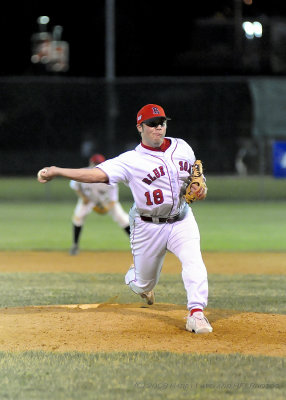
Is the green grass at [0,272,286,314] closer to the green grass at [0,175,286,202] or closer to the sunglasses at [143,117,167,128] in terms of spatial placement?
the sunglasses at [143,117,167,128]

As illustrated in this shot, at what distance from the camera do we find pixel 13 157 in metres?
23.8

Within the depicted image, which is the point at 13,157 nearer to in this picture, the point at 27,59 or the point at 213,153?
the point at 213,153

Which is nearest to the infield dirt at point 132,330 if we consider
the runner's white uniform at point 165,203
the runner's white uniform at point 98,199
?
the runner's white uniform at point 165,203

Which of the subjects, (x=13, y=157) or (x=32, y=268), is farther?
(x=13, y=157)

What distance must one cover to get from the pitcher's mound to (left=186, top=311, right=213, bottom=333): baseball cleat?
0.16 ft

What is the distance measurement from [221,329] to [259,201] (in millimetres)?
14626

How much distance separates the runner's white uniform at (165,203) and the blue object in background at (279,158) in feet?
43.9

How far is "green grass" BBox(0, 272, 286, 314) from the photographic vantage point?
792 cm

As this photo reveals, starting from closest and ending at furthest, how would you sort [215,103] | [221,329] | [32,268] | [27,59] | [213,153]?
[221,329], [32,268], [215,103], [213,153], [27,59]

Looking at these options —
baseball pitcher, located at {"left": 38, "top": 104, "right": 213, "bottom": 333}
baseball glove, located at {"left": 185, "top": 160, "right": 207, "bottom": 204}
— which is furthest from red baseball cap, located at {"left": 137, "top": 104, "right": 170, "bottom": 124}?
baseball glove, located at {"left": 185, "top": 160, "right": 207, "bottom": 204}

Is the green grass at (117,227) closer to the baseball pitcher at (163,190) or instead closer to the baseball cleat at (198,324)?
the baseball pitcher at (163,190)

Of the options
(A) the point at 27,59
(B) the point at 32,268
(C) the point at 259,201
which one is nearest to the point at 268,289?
(B) the point at 32,268

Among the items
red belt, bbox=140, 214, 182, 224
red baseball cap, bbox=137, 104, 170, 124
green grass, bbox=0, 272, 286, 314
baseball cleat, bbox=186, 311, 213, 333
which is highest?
red baseball cap, bbox=137, 104, 170, 124

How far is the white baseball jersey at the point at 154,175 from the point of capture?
6258 mm
